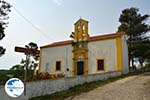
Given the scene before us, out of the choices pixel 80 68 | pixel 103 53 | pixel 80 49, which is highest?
pixel 80 49

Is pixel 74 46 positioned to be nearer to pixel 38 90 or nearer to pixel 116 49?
pixel 116 49

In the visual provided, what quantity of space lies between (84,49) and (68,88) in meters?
12.1

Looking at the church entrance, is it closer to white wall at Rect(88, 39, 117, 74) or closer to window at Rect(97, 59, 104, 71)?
white wall at Rect(88, 39, 117, 74)

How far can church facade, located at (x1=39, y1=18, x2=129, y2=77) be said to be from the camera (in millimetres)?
21844

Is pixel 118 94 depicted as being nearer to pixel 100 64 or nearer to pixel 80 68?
pixel 100 64

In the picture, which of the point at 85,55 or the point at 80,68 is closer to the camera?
the point at 85,55

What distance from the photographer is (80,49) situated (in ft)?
80.4

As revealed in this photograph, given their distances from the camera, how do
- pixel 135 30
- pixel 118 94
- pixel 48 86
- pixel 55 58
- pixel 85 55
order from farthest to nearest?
pixel 135 30
pixel 55 58
pixel 85 55
pixel 48 86
pixel 118 94

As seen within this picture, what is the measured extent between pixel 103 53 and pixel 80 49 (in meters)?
3.34

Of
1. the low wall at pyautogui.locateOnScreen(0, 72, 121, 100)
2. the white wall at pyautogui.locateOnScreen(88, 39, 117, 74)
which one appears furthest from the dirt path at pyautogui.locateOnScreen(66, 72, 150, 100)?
the white wall at pyautogui.locateOnScreen(88, 39, 117, 74)

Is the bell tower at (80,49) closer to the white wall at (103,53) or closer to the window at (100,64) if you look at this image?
the white wall at (103,53)

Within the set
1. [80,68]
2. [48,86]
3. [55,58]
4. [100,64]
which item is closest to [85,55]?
[80,68]

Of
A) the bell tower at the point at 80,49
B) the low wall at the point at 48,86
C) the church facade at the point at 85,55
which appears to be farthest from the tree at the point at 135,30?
the low wall at the point at 48,86

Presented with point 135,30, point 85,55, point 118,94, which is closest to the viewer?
point 118,94
